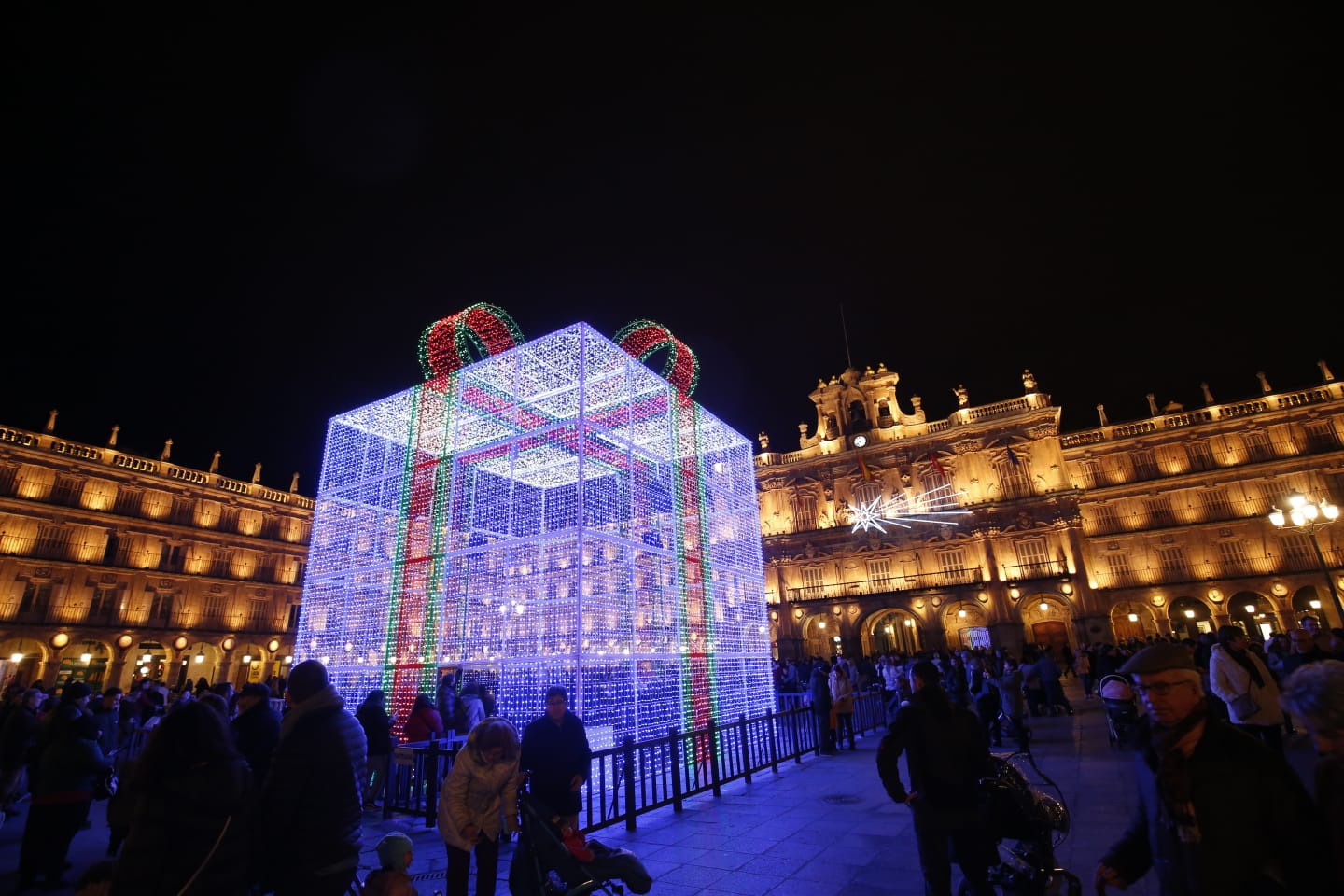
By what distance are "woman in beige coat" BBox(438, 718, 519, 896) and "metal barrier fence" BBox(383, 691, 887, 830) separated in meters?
1.55

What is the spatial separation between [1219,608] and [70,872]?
37.6m

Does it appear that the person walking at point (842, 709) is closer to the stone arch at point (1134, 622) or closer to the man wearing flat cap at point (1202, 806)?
the man wearing flat cap at point (1202, 806)

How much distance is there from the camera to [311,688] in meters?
3.15

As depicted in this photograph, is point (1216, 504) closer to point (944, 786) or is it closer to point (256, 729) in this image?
point (944, 786)

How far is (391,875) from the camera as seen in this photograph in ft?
9.70

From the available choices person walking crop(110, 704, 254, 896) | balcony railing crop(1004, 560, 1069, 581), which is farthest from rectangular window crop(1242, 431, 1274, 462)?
person walking crop(110, 704, 254, 896)

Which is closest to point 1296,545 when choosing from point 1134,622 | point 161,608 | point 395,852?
point 1134,622

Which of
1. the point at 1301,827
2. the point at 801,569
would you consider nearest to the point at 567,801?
the point at 1301,827

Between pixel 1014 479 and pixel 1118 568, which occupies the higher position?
pixel 1014 479

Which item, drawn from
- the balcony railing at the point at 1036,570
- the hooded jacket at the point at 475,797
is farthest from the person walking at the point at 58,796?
the balcony railing at the point at 1036,570

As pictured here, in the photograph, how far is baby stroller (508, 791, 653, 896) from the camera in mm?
3584

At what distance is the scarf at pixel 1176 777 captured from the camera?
2.01 metres

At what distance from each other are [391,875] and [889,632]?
3171 centimetres

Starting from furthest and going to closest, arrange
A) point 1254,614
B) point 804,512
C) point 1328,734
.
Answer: point 804,512
point 1254,614
point 1328,734
